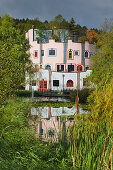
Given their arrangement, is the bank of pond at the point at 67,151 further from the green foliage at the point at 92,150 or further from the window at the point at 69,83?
the window at the point at 69,83

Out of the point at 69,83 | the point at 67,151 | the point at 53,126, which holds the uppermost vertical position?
the point at 69,83

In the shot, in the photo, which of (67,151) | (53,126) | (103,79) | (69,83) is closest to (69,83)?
(69,83)

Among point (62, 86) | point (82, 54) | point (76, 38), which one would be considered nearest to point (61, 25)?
point (76, 38)

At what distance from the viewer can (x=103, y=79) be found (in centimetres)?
680

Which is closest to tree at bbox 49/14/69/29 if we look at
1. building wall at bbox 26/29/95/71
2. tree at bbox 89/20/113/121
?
building wall at bbox 26/29/95/71

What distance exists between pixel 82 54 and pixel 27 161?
1315 inches

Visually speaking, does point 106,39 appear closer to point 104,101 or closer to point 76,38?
point 104,101

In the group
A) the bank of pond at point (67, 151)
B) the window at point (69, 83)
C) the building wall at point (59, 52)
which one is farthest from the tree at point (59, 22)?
the bank of pond at point (67, 151)

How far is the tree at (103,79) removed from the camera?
17.7 ft

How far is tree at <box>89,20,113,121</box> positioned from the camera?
17.7ft

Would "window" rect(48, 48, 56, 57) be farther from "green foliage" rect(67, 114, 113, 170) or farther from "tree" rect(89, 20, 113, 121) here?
"green foliage" rect(67, 114, 113, 170)

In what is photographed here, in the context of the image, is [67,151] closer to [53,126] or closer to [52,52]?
[53,126]

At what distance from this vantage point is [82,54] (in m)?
36.0

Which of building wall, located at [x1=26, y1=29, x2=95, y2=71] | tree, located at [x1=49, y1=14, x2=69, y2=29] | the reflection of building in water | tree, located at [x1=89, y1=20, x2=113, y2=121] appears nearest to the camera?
the reflection of building in water
